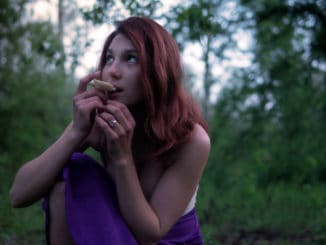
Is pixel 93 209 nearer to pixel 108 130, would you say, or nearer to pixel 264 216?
pixel 108 130

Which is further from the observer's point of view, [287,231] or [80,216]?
[287,231]

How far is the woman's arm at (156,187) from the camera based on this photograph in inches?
62.4

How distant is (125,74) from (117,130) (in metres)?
0.28

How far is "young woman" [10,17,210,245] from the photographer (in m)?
1.60

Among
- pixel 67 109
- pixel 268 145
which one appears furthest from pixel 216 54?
pixel 67 109

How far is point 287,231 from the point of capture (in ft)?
11.4

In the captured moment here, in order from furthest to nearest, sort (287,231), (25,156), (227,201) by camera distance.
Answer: (25,156) < (227,201) < (287,231)

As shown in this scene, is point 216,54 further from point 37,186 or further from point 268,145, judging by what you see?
point 37,186

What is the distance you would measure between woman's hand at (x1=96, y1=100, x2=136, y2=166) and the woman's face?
141 millimetres

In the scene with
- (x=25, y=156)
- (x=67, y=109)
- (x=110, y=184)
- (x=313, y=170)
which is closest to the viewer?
(x=110, y=184)

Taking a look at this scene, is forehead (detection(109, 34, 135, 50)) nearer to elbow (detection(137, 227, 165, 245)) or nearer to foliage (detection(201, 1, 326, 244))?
elbow (detection(137, 227, 165, 245))

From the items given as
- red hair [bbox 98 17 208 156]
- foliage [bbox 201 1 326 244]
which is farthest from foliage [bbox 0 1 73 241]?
red hair [bbox 98 17 208 156]

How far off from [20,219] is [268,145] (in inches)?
157

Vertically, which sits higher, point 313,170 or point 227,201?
point 227,201
